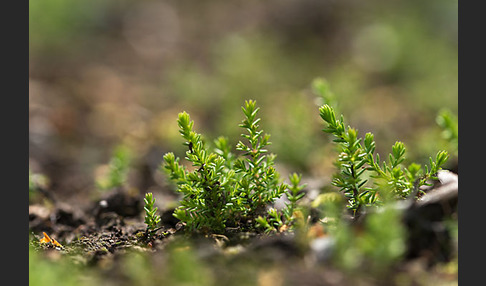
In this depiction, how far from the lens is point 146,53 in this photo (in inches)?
362

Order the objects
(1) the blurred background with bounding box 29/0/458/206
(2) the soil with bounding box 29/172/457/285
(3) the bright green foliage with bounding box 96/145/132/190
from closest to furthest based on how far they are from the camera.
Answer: (2) the soil with bounding box 29/172/457/285
(3) the bright green foliage with bounding box 96/145/132/190
(1) the blurred background with bounding box 29/0/458/206

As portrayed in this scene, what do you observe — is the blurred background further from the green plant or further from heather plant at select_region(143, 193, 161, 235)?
heather plant at select_region(143, 193, 161, 235)

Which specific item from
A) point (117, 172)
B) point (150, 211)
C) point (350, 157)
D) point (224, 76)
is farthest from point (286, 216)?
point (224, 76)

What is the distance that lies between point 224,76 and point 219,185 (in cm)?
502

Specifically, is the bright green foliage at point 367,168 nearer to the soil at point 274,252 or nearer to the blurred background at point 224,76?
the soil at point 274,252

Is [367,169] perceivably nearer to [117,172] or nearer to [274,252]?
[274,252]

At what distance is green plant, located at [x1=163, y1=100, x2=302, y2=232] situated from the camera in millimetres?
3033

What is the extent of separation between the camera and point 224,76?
795cm

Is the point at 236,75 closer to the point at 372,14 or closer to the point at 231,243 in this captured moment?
the point at 372,14

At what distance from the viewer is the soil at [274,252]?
2.52 meters

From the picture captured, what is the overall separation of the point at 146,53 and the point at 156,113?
8.32 feet

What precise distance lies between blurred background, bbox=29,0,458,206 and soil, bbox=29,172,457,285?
5.17 feet

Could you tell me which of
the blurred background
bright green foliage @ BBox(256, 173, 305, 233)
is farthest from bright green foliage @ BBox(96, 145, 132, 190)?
bright green foliage @ BBox(256, 173, 305, 233)

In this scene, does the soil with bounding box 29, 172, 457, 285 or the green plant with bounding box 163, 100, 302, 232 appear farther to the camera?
the green plant with bounding box 163, 100, 302, 232
